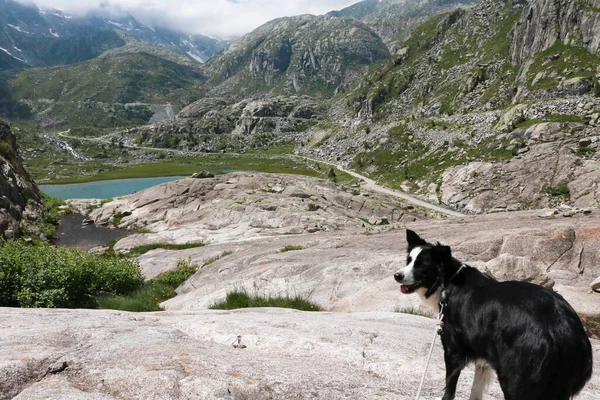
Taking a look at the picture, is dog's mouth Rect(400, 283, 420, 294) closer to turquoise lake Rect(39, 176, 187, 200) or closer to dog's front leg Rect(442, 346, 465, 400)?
dog's front leg Rect(442, 346, 465, 400)

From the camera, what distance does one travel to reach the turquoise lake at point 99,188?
10911 centimetres

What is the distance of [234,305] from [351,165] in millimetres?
129286

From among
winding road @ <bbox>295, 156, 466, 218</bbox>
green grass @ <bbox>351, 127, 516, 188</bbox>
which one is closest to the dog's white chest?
winding road @ <bbox>295, 156, 466, 218</bbox>

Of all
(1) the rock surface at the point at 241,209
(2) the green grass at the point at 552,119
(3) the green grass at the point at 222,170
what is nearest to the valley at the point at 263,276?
(1) the rock surface at the point at 241,209

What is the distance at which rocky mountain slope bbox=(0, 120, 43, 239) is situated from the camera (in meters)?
42.3

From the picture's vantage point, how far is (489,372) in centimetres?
502

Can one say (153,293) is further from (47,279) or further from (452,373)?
(452,373)

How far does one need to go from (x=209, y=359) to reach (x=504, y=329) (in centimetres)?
461

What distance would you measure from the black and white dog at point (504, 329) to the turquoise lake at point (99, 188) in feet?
387

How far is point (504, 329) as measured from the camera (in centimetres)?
453

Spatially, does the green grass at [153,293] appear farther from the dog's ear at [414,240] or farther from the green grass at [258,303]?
the dog's ear at [414,240]

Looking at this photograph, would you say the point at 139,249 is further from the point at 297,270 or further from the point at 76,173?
the point at 76,173

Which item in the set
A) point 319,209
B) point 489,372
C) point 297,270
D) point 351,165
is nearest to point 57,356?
point 489,372

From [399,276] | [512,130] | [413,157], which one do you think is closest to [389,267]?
[399,276]
